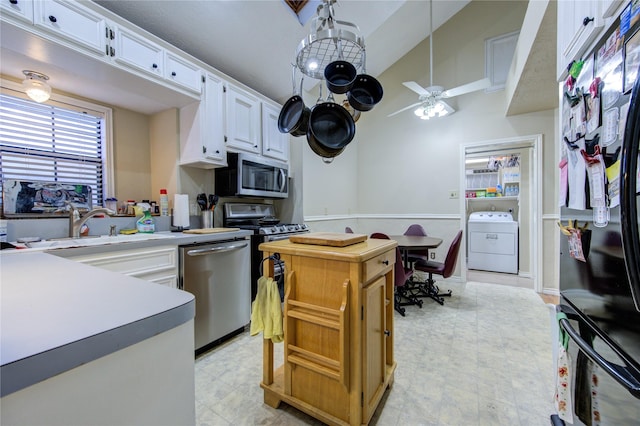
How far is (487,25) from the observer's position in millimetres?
3932

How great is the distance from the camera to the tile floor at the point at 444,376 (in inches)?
59.1

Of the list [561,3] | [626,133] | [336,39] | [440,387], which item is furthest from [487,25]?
[440,387]

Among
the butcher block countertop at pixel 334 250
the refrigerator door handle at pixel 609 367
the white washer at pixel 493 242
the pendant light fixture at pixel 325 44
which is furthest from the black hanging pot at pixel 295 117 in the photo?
the white washer at pixel 493 242

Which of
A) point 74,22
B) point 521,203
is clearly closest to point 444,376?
point 74,22

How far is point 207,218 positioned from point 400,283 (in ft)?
6.59

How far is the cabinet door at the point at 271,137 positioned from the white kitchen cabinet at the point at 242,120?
80 mm

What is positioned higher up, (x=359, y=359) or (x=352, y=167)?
(x=352, y=167)

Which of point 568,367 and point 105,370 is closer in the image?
point 105,370

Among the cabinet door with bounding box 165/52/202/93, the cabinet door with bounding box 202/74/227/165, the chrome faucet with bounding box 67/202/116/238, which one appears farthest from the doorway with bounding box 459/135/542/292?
the chrome faucet with bounding box 67/202/116/238

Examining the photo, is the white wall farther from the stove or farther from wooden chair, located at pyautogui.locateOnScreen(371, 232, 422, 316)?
wooden chair, located at pyautogui.locateOnScreen(371, 232, 422, 316)

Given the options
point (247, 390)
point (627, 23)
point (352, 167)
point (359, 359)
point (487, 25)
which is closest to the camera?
point (627, 23)

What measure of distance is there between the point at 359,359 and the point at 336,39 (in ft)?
5.04

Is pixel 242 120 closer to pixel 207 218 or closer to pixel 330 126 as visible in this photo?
pixel 207 218

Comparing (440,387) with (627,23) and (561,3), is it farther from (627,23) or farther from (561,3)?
(561,3)
